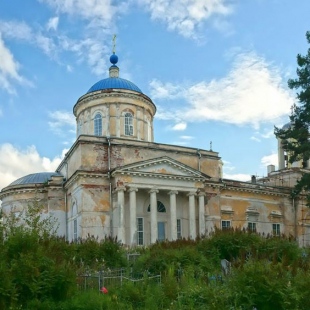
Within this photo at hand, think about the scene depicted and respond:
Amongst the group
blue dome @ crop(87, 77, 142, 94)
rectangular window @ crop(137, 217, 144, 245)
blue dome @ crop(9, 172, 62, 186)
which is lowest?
rectangular window @ crop(137, 217, 144, 245)

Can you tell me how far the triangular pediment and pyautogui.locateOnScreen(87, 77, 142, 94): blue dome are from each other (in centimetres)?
769

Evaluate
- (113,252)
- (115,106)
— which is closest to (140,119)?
(115,106)

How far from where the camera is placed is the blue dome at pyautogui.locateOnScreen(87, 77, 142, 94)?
3647 cm

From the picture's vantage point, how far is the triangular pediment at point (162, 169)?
3000 centimetres

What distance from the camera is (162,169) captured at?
31.3 meters

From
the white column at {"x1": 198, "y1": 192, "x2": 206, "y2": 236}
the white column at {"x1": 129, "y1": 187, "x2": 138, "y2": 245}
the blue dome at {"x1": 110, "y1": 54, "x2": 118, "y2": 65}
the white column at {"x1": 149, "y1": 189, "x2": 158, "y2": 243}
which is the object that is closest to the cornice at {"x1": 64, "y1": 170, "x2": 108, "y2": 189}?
the white column at {"x1": 129, "y1": 187, "x2": 138, "y2": 245}

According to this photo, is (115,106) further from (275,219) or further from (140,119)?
(275,219)

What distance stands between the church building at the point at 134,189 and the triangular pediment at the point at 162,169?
0.06 m

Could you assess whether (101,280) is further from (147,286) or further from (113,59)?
(113,59)

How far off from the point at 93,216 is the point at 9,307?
1841 cm

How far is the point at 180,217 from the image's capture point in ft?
108

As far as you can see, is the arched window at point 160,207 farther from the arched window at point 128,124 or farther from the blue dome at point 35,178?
the blue dome at point 35,178

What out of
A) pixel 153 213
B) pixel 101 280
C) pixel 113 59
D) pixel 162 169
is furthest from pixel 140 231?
pixel 101 280

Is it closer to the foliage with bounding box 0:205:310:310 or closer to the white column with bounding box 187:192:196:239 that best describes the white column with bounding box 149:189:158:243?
the white column with bounding box 187:192:196:239
